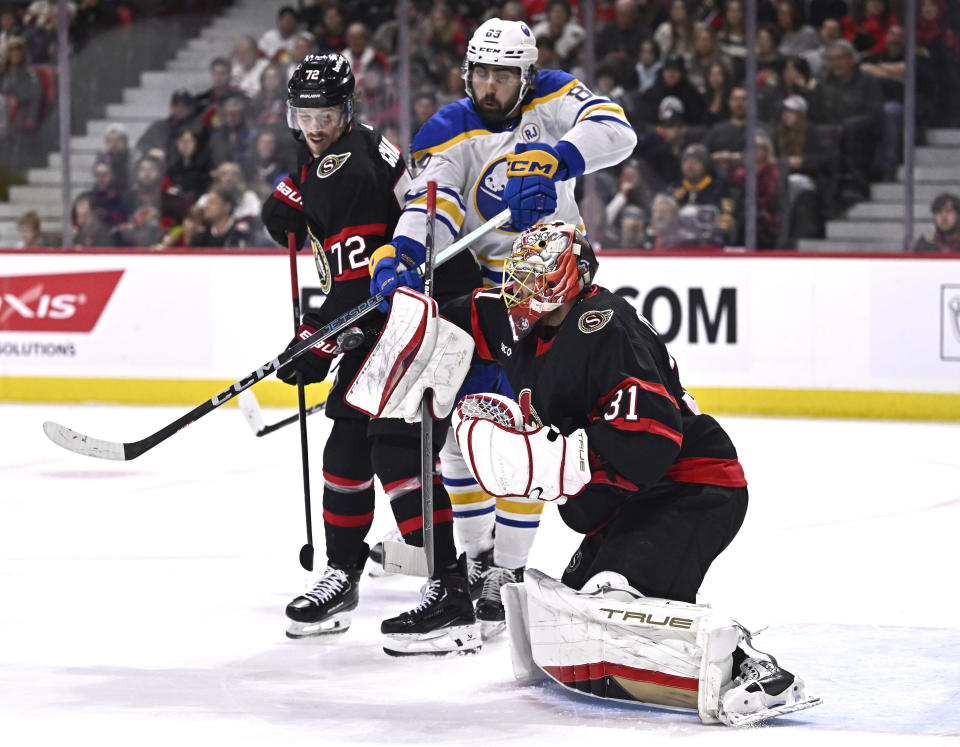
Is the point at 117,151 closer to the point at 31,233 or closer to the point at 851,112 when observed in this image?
the point at 31,233

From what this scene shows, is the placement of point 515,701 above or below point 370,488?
below

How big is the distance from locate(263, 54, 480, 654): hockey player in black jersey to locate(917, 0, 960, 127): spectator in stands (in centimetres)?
417

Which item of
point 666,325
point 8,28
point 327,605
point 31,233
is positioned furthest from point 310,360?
point 8,28

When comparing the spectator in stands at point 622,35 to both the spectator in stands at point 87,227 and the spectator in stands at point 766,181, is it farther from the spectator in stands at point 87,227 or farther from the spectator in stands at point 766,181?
the spectator in stands at point 87,227

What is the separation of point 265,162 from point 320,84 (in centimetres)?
442

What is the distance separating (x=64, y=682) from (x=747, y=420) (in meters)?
4.38

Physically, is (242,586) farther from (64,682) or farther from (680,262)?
(680,262)

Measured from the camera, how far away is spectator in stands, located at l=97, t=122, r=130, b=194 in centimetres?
757

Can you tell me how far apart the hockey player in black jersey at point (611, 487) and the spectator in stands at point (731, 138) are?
14.5 feet

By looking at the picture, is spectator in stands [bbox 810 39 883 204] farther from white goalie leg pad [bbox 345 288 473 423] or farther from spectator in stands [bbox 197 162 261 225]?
white goalie leg pad [bbox 345 288 473 423]

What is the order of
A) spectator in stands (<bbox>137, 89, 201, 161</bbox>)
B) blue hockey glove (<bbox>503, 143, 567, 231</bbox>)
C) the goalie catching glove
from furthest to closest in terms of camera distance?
1. spectator in stands (<bbox>137, 89, 201, 161</bbox>)
2. blue hockey glove (<bbox>503, 143, 567, 231</bbox>)
3. the goalie catching glove

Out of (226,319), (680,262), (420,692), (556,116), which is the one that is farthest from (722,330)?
(420,692)

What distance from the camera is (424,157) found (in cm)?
338

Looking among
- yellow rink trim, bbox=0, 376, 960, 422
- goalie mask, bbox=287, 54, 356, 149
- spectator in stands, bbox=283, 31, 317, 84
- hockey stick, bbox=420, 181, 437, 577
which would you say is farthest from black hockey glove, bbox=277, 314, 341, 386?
spectator in stands, bbox=283, 31, 317, 84
